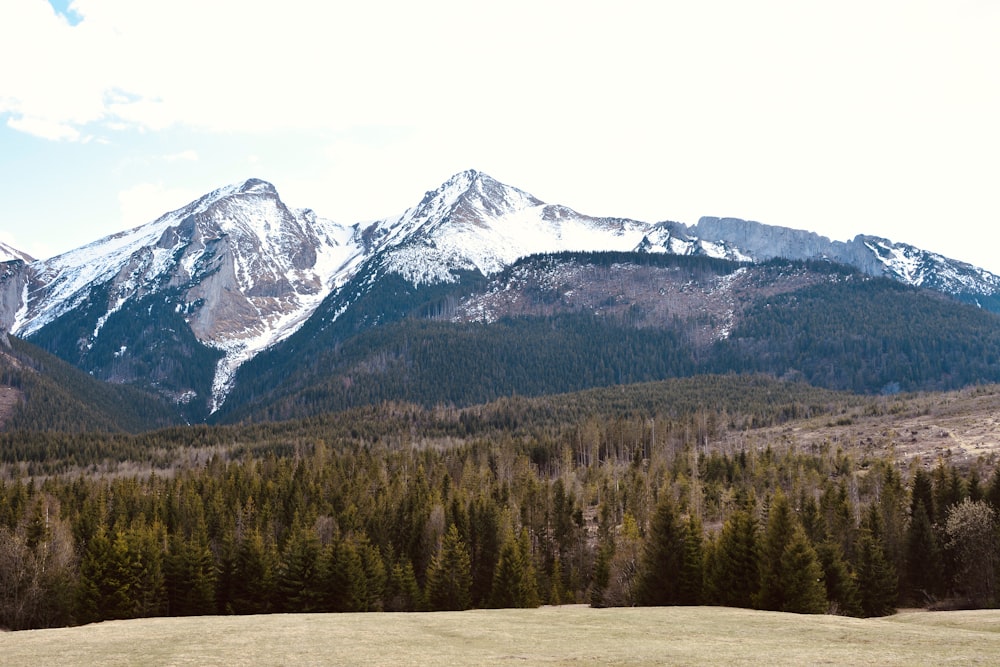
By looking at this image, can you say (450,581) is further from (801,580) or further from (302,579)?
(801,580)

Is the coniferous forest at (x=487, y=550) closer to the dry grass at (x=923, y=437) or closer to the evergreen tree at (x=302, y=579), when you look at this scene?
the evergreen tree at (x=302, y=579)

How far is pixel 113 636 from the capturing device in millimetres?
47906

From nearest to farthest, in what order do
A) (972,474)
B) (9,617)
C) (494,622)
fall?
(494,622) → (9,617) → (972,474)

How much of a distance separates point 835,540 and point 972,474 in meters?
21.9

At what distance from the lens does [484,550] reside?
319 feet

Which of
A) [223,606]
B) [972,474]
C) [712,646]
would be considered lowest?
[223,606]

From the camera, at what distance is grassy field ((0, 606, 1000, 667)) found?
Result: 35938 millimetres

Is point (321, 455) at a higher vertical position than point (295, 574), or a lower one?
higher

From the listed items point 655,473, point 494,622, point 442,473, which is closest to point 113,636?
point 494,622

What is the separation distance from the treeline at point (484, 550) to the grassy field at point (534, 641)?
1458 centimetres

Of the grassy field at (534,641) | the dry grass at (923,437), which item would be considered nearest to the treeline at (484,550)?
the grassy field at (534,641)

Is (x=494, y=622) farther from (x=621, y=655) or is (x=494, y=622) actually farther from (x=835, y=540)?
(x=835, y=540)

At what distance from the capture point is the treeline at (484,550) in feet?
238

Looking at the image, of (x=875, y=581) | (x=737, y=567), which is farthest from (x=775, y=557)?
(x=875, y=581)
